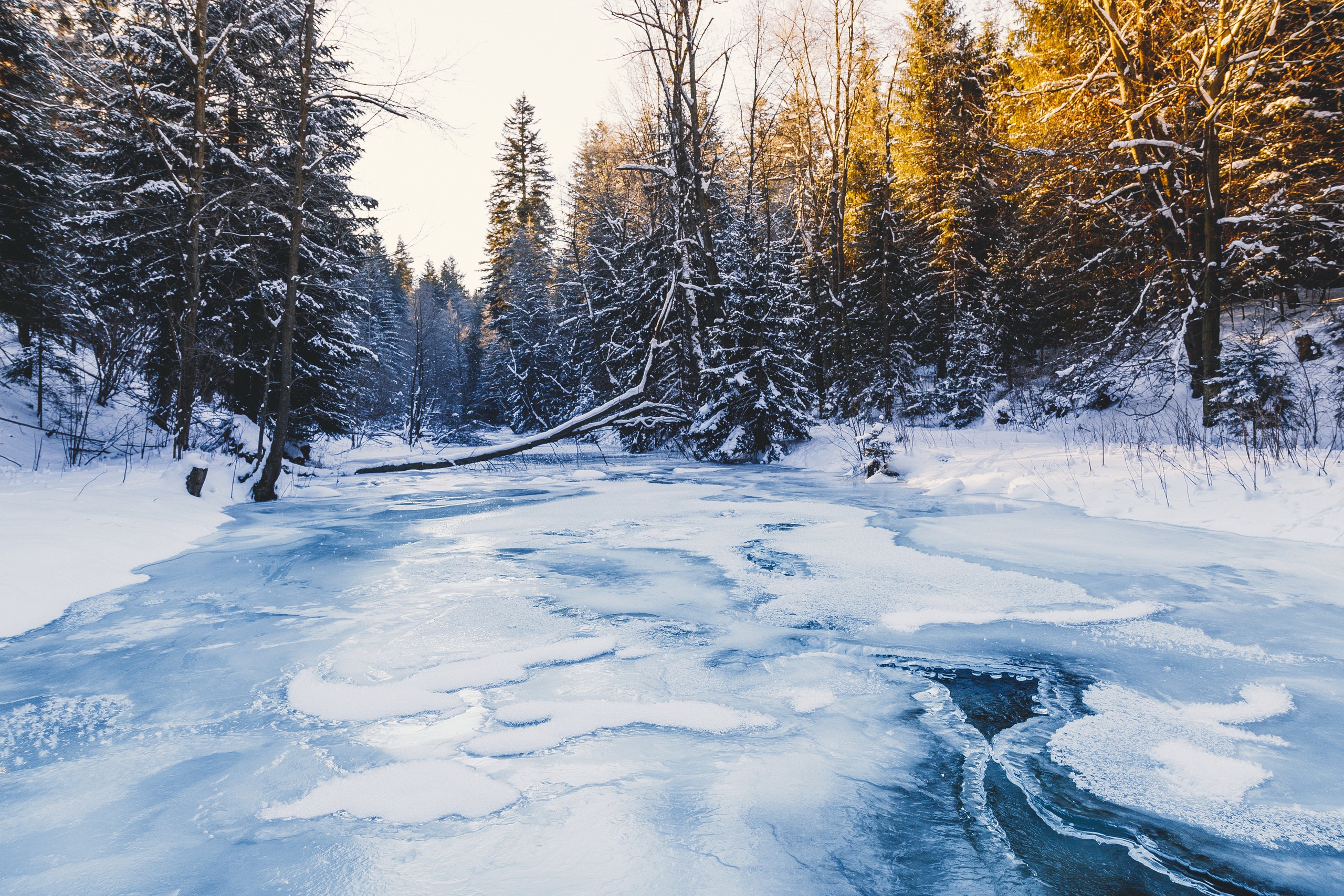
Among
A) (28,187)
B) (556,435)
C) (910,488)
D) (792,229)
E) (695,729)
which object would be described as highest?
(792,229)

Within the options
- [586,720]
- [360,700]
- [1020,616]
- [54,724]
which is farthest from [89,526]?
[1020,616]

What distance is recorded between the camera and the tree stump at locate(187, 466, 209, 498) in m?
7.79

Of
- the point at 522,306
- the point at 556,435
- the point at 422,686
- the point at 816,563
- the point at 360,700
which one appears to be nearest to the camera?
the point at 360,700

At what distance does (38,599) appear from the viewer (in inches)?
149

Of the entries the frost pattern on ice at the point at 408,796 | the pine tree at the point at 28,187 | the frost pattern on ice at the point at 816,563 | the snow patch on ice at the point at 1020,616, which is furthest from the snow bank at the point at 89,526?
the snow patch on ice at the point at 1020,616

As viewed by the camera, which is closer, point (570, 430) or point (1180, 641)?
point (1180, 641)

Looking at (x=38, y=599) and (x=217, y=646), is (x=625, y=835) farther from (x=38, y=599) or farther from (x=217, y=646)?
(x=38, y=599)

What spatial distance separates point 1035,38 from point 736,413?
43.2 feet

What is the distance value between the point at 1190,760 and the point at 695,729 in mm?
1729

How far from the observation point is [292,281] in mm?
8812

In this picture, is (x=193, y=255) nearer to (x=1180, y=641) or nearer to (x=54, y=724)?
(x=54, y=724)

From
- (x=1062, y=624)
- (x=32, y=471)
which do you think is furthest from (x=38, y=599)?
(x=32, y=471)

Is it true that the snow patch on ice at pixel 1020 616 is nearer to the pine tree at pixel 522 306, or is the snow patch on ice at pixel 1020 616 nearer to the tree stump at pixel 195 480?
the tree stump at pixel 195 480

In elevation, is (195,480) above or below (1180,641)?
above
